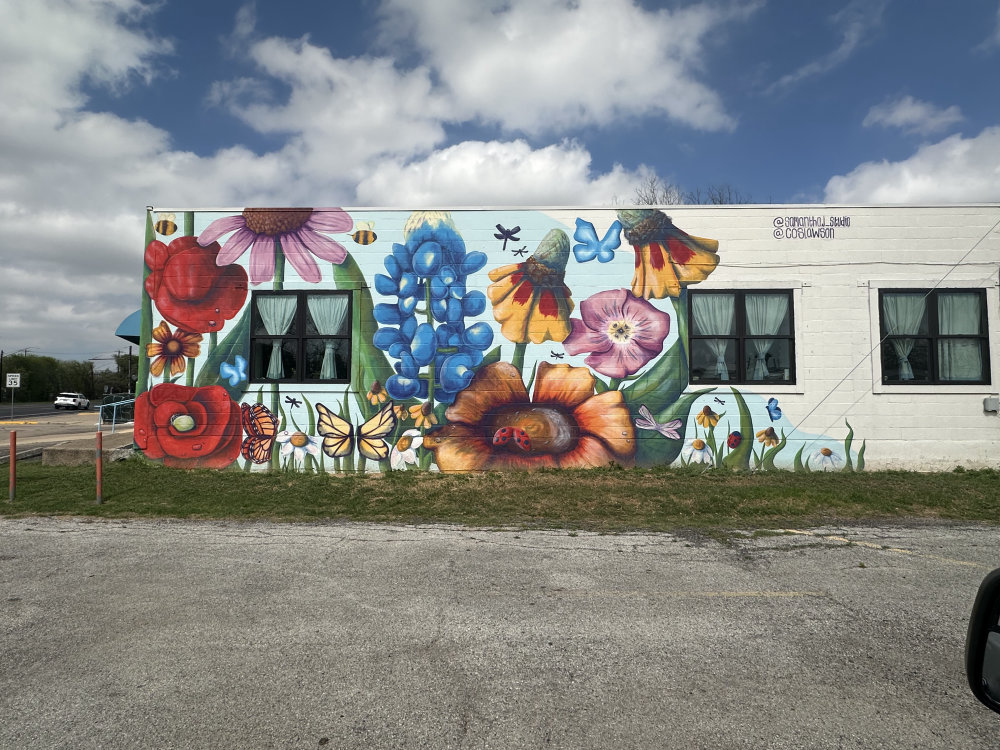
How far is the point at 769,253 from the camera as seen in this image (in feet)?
36.8

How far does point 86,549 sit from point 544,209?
843 centimetres

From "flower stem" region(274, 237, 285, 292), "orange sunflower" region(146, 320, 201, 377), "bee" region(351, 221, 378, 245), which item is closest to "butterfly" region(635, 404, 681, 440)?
"bee" region(351, 221, 378, 245)

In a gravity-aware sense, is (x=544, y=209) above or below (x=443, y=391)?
above

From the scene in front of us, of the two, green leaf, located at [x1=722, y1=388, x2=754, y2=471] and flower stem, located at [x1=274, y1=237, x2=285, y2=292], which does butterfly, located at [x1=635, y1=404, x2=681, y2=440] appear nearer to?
green leaf, located at [x1=722, y1=388, x2=754, y2=471]

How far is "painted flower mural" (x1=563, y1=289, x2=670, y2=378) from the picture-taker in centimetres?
1109

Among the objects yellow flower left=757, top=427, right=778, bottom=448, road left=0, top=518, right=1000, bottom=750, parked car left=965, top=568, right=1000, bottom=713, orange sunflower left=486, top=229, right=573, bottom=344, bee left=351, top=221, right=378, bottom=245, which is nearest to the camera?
parked car left=965, top=568, right=1000, bottom=713

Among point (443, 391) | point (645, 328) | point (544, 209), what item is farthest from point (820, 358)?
point (443, 391)

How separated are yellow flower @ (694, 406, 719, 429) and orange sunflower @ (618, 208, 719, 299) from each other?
83.6 inches

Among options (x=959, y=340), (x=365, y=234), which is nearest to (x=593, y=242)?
(x=365, y=234)

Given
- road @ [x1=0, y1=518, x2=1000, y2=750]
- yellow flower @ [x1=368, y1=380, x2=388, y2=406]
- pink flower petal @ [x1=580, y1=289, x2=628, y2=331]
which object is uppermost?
pink flower petal @ [x1=580, y1=289, x2=628, y2=331]

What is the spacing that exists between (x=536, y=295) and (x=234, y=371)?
5.62m

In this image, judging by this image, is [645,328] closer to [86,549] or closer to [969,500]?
[969,500]

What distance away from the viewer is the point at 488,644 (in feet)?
13.2

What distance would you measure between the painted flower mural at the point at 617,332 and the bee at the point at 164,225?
7429mm
